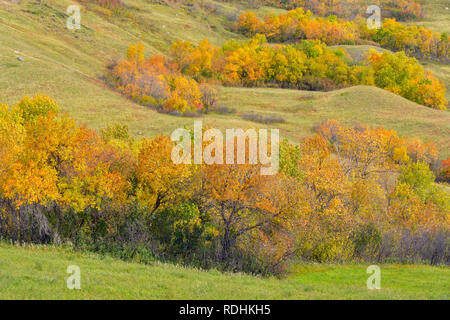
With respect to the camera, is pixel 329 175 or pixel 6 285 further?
pixel 329 175

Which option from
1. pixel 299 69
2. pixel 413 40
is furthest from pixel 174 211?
pixel 413 40

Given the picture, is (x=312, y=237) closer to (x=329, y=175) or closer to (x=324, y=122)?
(x=329, y=175)

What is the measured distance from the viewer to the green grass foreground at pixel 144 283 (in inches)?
658

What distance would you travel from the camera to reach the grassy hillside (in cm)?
7231

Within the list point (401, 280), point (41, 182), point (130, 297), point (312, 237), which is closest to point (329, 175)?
point (312, 237)

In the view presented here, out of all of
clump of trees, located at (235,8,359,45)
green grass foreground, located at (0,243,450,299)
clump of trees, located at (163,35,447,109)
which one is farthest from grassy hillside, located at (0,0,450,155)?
green grass foreground, located at (0,243,450,299)

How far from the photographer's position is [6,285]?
53.8 ft

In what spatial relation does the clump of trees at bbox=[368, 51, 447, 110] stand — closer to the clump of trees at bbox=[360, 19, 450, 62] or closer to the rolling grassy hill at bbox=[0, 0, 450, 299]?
the rolling grassy hill at bbox=[0, 0, 450, 299]

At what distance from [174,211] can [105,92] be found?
55312 millimetres

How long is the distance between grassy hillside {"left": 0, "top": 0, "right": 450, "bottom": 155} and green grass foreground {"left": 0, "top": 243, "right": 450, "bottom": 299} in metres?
43.1

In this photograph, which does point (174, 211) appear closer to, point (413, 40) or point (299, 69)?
point (299, 69)

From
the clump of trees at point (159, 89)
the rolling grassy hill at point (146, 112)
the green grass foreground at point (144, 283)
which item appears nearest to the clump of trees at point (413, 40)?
the rolling grassy hill at point (146, 112)

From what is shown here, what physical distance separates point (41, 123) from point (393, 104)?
78.2 m
